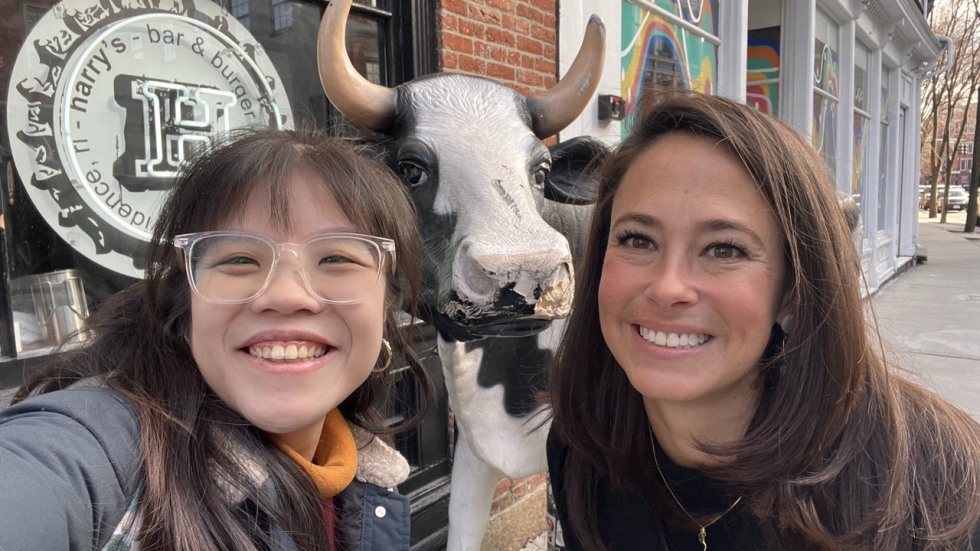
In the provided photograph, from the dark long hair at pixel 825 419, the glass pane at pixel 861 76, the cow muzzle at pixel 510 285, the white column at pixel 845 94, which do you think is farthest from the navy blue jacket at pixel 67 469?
the glass pane at pixel 861 76

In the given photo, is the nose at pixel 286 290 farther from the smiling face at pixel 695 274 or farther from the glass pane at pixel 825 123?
the glass pane at pixel 825 123

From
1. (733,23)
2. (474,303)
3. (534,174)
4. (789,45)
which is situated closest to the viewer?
(474,303)

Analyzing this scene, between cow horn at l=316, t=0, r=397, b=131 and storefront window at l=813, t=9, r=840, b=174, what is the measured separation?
27.2 ft

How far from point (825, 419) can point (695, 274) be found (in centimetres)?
41

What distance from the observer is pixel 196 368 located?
4.21ft

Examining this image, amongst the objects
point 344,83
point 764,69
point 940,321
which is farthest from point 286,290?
point 940,321

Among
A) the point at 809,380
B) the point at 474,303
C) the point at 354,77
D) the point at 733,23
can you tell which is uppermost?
the point at 733,23

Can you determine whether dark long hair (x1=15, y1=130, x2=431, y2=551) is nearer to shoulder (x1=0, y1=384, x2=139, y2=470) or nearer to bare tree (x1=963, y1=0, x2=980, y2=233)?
shoulder (x1=0, y1=384, x2=139, y2=470)

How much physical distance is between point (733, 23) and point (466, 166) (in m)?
5.83

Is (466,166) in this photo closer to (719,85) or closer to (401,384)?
(401,384)

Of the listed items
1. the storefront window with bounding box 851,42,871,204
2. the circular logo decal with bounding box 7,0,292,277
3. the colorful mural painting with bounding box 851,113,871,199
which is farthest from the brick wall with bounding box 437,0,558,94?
the storefront window with bounding box 851,42,871,204

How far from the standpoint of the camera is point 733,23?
263 inches

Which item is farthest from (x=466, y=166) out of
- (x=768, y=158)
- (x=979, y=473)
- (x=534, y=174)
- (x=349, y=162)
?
(x=979, y=473)

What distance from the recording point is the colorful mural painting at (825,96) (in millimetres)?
9031
